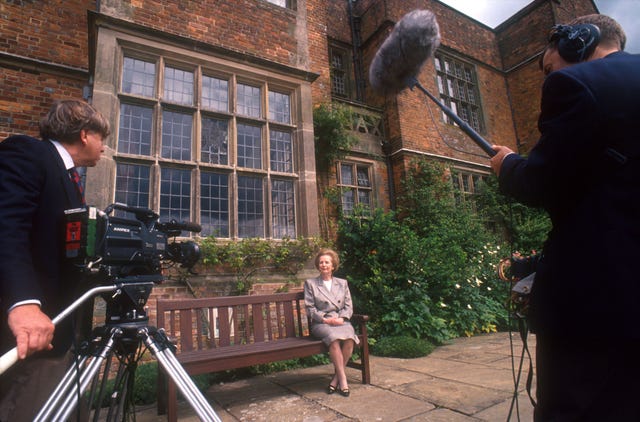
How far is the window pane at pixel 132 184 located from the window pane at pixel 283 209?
189 cm

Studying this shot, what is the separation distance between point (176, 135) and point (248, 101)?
1.37 metres

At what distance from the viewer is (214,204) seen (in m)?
5.27

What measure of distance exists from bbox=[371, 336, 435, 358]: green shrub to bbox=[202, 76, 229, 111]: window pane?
434 centimetres

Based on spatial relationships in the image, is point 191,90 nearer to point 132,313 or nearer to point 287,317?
point 287,317

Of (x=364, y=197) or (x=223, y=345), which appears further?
(x=364, y=197)

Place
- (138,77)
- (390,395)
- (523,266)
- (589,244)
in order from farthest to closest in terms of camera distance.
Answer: (138,77) → (390,395) → (523,266) → (589,244)

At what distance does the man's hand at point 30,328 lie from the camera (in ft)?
3.57

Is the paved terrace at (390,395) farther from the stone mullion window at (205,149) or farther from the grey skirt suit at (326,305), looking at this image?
the stone mullion window at (205,149)

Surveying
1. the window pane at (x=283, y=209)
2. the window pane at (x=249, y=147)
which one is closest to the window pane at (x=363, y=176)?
the window pane at (x=283, y=209)

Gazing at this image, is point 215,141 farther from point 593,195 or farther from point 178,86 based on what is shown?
point 593,195

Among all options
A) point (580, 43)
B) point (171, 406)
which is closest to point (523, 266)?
point (580, 43)

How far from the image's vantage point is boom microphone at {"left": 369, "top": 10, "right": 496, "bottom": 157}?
2377 millimetres

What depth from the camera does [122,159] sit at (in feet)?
15.5

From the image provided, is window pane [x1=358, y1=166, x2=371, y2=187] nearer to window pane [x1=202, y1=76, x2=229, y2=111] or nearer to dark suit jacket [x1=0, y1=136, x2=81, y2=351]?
window pane [x1=202, y1=76, x2=229, y2=111]
